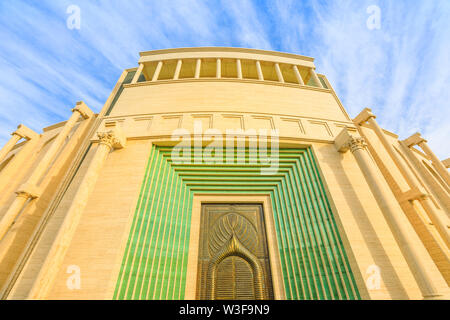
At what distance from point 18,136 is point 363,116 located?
17.1m

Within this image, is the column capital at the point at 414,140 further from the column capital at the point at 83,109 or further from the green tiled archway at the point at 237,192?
the column capital at the point at 83,109

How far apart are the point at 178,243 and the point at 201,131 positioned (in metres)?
4.03

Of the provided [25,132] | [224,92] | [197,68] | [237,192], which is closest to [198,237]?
[237,192]

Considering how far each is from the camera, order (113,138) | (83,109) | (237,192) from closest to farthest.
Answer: (113,138)
(237,192)
(83,109)

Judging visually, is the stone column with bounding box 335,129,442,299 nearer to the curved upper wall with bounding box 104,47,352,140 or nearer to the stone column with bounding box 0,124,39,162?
the curved upper wall with bounding box 104,47,352,140

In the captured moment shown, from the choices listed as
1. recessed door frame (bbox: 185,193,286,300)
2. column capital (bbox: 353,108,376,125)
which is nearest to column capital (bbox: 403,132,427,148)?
column capital (bbox: 353,108,376,125)

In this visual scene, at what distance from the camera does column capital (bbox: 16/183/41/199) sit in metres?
5.80

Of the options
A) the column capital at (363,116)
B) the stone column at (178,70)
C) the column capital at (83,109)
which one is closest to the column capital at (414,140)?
the column capital at (363,116)

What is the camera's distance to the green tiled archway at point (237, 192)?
15.7ft

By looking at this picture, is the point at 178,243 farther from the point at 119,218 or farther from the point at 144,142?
the point at 144,142

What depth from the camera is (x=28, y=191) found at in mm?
5863

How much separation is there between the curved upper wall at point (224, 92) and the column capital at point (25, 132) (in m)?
5.35

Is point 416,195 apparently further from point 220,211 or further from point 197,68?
point 197,68

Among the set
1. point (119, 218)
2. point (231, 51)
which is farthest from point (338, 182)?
point (231, 51)
